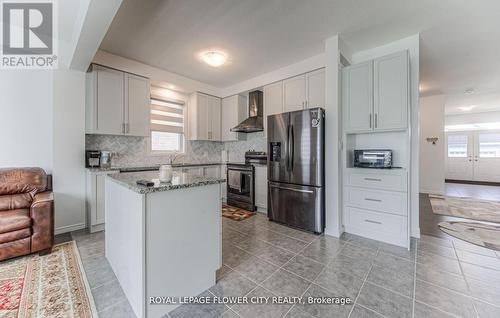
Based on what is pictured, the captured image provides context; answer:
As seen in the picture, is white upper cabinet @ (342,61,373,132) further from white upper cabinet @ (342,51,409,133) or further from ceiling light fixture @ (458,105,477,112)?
ceiling light fixture @ (458,105,477,112)

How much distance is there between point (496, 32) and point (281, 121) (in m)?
3.12

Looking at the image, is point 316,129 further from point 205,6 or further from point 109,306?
point 109,306

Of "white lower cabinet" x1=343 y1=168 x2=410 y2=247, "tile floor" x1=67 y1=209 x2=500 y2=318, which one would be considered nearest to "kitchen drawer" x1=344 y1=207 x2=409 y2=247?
"white lower cabinet" x1=343 y1=168 x2=410 y2=247

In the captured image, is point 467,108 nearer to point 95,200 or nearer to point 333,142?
point 333,142

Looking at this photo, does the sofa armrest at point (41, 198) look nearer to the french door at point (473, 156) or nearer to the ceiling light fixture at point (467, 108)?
the ceiling light fixture at point (467, 108)

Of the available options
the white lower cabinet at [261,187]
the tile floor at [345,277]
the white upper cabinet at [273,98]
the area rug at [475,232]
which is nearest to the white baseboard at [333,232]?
the tile floor at [345,277]

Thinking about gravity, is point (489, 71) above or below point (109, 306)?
above

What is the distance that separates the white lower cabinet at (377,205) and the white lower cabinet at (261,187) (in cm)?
146

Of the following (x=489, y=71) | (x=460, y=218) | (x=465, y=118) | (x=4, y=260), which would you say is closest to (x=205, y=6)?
(x=4, y=260)

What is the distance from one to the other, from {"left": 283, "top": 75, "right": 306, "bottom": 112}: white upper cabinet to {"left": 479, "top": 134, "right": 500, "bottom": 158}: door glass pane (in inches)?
354

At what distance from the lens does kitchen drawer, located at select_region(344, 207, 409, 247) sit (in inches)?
98.9

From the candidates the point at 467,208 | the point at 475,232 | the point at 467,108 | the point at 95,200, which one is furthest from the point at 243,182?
the point at 467,108

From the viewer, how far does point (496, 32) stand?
2.75 m

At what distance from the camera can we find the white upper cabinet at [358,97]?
2803mm
